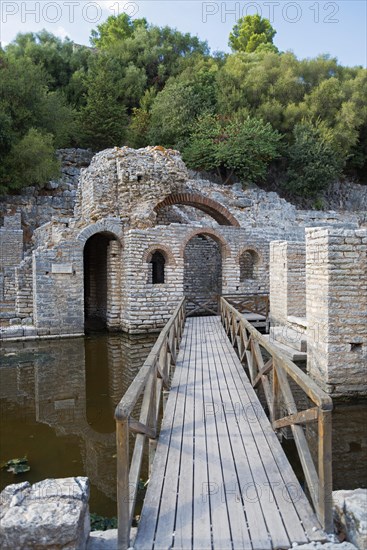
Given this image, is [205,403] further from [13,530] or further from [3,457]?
[13,530]

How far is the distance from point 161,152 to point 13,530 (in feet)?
46.7

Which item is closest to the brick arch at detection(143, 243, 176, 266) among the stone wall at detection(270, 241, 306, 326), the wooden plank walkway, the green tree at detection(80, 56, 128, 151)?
the stone wall at detection(270, 241, 306, 326)

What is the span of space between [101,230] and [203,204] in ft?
14.8

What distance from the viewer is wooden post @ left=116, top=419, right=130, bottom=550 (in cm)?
240

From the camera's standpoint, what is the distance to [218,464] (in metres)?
3.35

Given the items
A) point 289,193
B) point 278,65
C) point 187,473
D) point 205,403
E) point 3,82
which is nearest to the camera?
point 187,473

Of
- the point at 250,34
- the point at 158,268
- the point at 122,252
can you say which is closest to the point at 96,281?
the point at 158,268

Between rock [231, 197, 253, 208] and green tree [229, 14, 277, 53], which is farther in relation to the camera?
green tree [229, 14, 277, 53]

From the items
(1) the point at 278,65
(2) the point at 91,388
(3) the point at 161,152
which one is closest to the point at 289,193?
(1) the point at 278,65

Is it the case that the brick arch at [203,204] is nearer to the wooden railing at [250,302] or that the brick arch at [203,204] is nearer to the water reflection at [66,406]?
the wooden railing at [250,302]

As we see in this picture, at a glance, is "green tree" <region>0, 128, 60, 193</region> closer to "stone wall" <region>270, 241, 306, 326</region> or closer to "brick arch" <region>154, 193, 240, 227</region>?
"brick arch" <region>154, 193, 240, 227</region>

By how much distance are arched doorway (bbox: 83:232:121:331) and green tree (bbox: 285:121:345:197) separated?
16.9 m

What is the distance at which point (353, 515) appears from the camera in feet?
8.14

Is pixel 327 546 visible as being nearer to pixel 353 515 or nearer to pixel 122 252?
pixel 353 515
